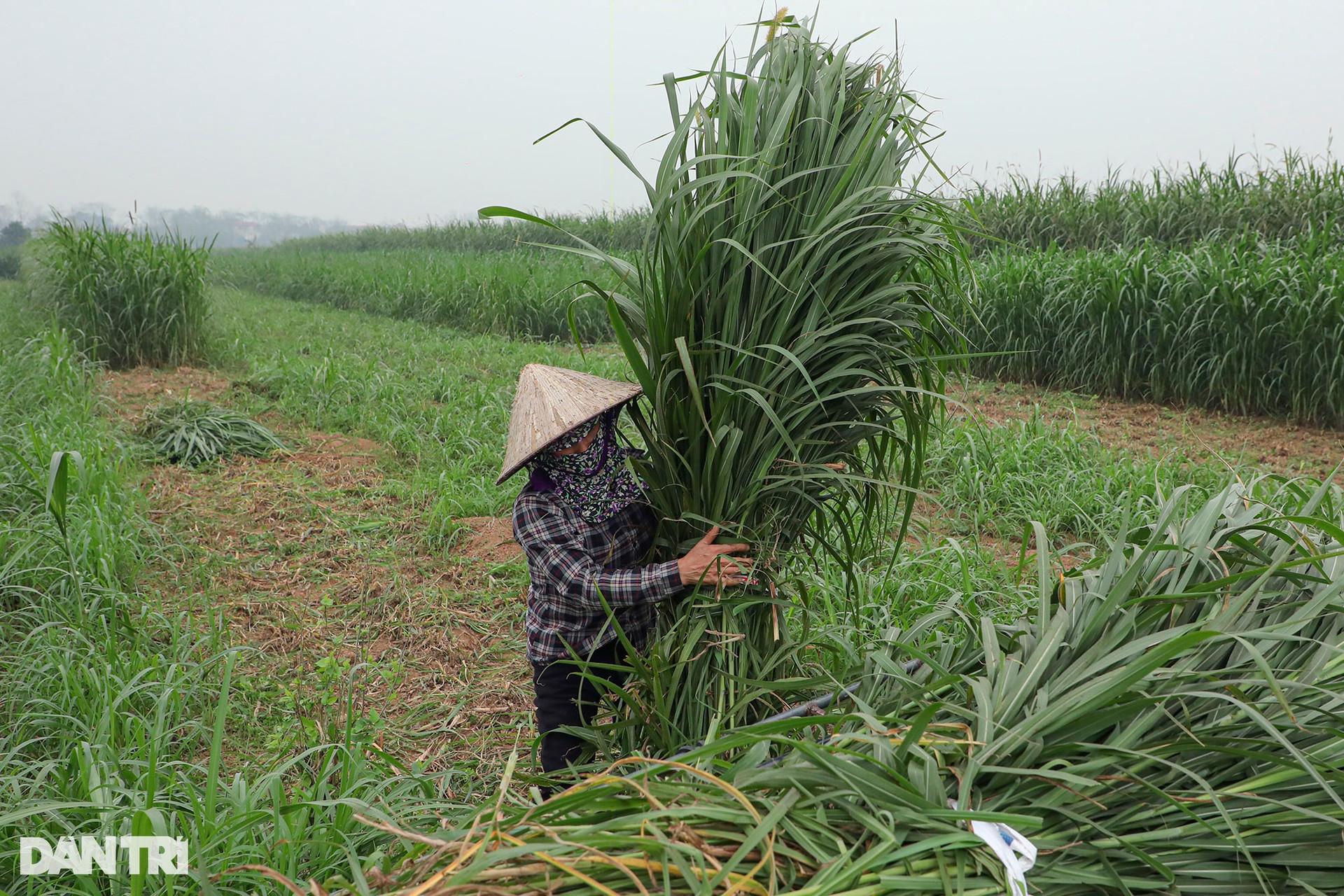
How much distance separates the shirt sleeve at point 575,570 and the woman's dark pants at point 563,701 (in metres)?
0.20

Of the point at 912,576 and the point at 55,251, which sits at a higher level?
the point at 55,251

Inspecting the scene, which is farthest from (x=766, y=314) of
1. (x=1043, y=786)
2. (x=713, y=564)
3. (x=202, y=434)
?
(x=202, y=434)

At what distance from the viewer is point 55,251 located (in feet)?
24.8

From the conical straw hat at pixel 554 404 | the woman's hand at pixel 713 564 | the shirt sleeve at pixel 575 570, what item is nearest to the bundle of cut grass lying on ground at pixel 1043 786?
the woman's hand at pixel 713 564

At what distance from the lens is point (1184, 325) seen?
6.52 metres

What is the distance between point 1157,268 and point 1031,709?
22.3ft

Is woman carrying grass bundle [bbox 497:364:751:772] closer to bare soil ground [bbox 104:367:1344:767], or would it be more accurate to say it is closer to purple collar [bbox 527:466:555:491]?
purple collar [bbox 527:466:555:491]

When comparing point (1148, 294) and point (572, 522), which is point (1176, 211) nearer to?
point (1148, 294)

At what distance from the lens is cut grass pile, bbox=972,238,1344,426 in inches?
234

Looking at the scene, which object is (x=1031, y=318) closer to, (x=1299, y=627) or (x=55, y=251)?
(x=1299, y=627)

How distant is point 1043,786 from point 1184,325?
664 cm

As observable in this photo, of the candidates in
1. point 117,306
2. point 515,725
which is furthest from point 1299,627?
point 117,306

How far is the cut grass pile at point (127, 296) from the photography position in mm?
7051

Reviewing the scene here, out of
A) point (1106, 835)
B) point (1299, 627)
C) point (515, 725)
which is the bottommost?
point (515, 725)
